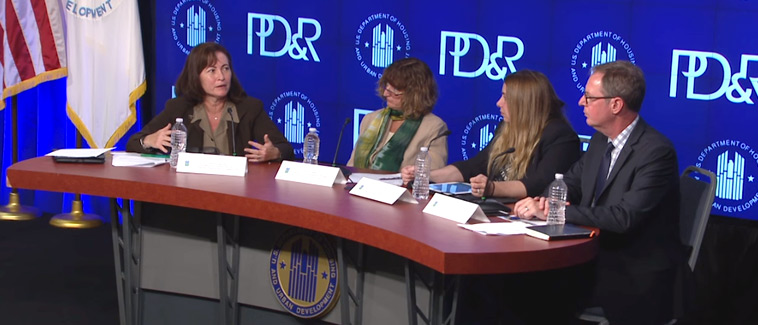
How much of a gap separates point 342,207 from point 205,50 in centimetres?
148

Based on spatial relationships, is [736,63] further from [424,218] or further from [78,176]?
[78,176]

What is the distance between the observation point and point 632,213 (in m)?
2.55

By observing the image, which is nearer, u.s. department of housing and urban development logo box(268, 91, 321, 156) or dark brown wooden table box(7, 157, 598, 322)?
dark brown wooden table box(7, 157, 598, 322)

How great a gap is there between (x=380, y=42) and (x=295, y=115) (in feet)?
2.25

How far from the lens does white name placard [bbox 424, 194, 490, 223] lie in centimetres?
257

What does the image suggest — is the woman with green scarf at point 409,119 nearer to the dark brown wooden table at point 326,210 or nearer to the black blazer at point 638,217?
the dark brown wooden table at point 326,210

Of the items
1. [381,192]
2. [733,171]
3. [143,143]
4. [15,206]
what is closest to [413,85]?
[381,192]

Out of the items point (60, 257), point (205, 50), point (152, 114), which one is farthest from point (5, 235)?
point (205, 50)

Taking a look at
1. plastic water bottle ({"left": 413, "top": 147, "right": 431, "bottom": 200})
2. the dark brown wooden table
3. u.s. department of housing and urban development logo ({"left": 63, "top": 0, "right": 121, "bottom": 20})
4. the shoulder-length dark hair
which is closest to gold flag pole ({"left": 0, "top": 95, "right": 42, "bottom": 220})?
u.s. department of housing and urban development logo ({"left": 63, "top": 0, "right": 121, "bottom": 20})

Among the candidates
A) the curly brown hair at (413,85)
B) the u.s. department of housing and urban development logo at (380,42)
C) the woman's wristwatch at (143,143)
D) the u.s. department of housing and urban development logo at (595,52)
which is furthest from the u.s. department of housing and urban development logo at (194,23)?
the u.s. department of housing and urban development logo at (595,52)

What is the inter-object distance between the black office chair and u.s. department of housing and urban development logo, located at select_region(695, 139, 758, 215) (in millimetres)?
1607

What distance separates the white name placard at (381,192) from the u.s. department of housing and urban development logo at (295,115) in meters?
2.13

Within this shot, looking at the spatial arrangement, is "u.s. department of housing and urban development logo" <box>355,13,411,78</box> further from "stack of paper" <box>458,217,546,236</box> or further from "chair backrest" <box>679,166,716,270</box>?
"stack of paper" <box>458,217,546,236</box>

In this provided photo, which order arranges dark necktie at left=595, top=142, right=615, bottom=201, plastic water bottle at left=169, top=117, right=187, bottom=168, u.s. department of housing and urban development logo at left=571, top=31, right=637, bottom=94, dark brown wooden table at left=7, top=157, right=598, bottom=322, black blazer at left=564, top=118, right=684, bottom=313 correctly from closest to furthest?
dark brown wooden table at left=7, top=157, right=598, bottom=322
black blazer at left=564, top=118, right=684, bottom=313
dark necktie at left=595, top=142, right=615, bottom=201
plastic water bottle at left=169, top=117, right=187, bottom=168
u.s. department of housing and urban development logo at left=571, top=31, right=637, bottom=94
